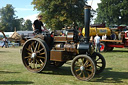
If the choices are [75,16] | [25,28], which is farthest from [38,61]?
[25,28]

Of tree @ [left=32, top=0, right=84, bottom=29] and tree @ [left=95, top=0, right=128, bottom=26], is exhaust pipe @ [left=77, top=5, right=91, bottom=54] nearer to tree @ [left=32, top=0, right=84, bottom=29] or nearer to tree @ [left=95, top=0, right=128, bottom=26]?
tree @ [left=32, top=0, right=84, bottom=29]

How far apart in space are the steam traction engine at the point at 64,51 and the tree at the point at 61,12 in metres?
23.5

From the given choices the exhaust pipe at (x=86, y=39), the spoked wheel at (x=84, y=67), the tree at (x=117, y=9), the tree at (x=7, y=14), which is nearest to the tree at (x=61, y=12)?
the tree at (x=117, y=9)

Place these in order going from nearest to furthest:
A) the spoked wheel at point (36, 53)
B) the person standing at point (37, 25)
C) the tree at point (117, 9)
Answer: the spoked wheel at point (36, 53)
the person standing at point (37, 25)
the tree at point (117, 9)

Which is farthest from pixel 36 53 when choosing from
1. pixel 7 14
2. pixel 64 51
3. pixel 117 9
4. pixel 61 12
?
pixel 7 14

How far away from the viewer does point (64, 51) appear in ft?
18.7

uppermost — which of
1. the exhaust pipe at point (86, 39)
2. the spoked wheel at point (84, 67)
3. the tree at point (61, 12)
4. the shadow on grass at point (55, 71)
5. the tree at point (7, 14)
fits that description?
the tree at point (7, 14)

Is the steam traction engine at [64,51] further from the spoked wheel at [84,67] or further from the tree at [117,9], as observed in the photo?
the tree at [117,9]

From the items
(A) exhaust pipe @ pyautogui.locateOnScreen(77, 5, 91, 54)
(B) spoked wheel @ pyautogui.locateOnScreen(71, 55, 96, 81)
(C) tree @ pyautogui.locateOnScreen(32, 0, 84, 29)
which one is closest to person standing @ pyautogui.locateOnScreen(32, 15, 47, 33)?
(A) exhaust pipe @ pyautogui.locateOnScreen(77, 5, 91, 54)

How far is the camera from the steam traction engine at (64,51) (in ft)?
17.4

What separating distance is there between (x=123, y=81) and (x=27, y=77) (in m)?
2.85

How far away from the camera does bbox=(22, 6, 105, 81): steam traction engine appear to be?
5289mm

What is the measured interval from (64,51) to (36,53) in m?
1.03

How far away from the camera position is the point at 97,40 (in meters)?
14.5
